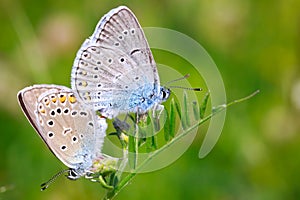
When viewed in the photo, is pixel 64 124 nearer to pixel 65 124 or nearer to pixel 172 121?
pixel 65 124

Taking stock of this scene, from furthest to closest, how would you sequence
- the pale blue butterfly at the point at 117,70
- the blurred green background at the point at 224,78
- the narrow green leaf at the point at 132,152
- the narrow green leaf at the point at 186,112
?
the blurred green background at the point at 224,78 < the pale blue butterfly at the point at 117,70 < the narrow green leaf at the point at 186,112 < the narrow green leaf at the point at 132,152

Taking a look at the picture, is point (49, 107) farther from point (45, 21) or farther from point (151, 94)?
point (45, 21)

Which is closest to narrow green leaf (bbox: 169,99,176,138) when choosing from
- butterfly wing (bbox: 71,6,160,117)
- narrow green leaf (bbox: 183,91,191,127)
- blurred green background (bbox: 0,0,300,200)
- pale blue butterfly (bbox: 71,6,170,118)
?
narrow green leaf (bbox: 183,91,191,127)

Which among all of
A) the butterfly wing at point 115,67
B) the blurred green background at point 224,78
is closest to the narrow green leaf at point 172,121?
the butterfly wing at point 115,67

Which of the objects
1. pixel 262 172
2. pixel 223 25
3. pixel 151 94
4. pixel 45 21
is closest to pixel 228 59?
pixel 223 25

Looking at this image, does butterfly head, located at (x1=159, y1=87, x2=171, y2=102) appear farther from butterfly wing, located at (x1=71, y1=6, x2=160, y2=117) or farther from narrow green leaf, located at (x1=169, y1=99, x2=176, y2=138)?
narrow green leaf, located at (x1=169, y1=99, x2=176, y2=138)

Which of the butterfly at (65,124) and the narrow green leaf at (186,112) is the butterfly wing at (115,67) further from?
the narrow green leaf at (186,112)

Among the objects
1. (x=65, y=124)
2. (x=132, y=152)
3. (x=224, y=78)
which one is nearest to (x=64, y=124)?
(x=65, y=124)
